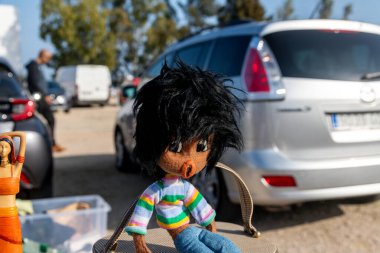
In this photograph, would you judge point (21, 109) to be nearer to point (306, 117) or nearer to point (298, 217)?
point (306, 117)

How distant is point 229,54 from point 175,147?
242 centimetres

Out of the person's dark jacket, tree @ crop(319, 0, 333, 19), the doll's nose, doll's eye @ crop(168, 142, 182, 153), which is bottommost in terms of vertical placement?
the person's dark jacket

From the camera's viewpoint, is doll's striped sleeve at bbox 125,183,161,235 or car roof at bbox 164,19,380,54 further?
car roof at bbox 164,19,380,54

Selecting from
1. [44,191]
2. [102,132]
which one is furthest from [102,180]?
[102,132]

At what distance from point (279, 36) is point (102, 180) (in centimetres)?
334

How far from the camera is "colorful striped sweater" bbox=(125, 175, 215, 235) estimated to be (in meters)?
1.48

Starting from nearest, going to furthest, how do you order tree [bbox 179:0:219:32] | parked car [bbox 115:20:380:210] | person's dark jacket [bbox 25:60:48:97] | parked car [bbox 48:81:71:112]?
parked car [bbox 115:20:380:210], person's dark jacket [bbox 25:60:48:97], parked car [bbox 48:81:71:112], tree [bbox 179:0:219:32]

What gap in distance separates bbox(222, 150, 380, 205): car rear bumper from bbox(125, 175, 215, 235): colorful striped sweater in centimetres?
171

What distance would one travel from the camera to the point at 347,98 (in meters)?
3.23

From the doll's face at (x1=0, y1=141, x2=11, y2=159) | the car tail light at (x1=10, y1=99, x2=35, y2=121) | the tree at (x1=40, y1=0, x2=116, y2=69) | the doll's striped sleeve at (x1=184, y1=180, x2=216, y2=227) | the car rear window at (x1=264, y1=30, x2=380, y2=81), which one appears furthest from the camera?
the tree at (x1=40, y1=0, x2=116, y2=69)

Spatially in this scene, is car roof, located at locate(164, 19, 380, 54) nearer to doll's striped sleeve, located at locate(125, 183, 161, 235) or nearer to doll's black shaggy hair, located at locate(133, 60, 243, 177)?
doll's black shaggy hair, located at locate(133, 60, 243, 177)

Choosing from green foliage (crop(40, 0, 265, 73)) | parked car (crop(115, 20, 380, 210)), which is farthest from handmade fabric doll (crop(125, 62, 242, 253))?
green foliage (crop(40, 0, 265, 73))

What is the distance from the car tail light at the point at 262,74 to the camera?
3227mm

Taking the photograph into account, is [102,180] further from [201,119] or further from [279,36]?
[201,119]
